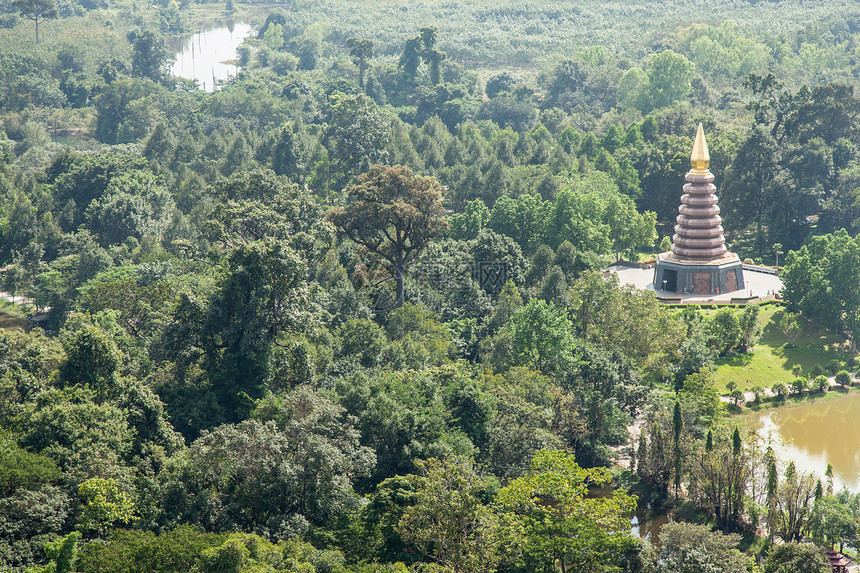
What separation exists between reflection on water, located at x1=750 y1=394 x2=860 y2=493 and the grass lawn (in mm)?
3575

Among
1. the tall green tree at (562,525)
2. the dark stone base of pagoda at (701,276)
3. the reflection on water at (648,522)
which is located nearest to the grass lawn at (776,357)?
the dark stone base of pagoda at (701,276)

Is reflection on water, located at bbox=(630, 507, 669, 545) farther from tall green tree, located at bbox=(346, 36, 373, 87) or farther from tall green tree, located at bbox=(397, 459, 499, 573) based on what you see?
tall green tree, located at bbox=(346, 36, 373, 87)

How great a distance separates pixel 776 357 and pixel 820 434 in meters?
10.5

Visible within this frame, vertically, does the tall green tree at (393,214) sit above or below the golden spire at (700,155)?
below

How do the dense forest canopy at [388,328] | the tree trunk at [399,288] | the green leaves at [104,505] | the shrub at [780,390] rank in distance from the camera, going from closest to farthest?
the green leaves at [104,505]
the dense forest canopy at [388,328]
the shrub at [780,390]
the tree trunk at [399,288]

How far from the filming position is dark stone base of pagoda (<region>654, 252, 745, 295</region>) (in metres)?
88.4

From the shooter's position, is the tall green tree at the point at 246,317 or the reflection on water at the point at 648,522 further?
the tall green tree at the point at 246,317

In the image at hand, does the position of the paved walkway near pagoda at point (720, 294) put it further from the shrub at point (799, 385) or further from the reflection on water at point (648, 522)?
the reflection on water at point (648, 522)

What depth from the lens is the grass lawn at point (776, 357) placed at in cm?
7550

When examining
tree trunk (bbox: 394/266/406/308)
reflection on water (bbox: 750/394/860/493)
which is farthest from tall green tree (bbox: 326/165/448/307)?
reflection on water (bbox: 750/394/860/493)

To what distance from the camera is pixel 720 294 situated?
290 feet

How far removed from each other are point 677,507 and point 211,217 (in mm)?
31460

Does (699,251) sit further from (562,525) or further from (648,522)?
Answer: (562,525)

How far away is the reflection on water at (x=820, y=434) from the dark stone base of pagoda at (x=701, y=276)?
678 inches
